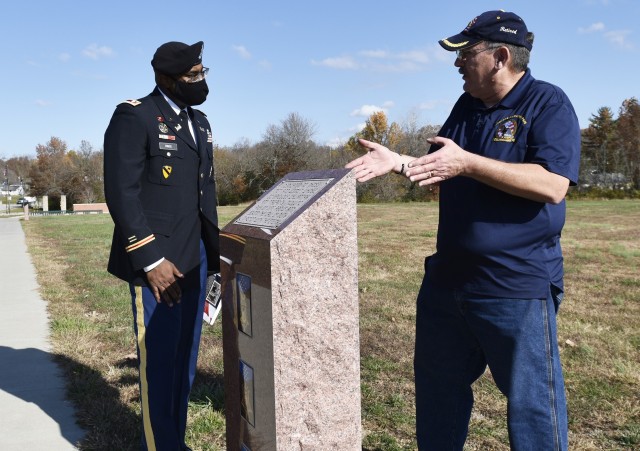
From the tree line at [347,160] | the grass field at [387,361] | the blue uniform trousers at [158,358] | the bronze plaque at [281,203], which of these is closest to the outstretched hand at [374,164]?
the bronze plaque at [281,203]

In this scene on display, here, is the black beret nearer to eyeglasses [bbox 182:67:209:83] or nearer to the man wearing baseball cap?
eyeglasses [bbox 182:67:209:83]

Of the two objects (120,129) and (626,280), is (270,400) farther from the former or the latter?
(626,280)

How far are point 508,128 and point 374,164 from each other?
54cm

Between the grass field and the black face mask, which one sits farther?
the grass field

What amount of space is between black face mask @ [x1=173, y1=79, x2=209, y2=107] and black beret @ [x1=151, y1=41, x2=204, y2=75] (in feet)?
0.26

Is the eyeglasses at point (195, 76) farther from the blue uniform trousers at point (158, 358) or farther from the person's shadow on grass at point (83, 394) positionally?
the person's shadow on grass at point (83, 394)

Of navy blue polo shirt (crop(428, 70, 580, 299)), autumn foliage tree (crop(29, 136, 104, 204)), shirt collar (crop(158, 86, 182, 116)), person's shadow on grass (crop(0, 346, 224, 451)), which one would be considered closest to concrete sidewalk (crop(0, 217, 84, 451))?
person's shadow on grass (crop(0, 346, 224, 451))

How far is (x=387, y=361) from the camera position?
16.5ft

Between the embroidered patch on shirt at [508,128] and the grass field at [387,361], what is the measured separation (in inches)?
76.9

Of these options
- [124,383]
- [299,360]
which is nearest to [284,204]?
[299,360]

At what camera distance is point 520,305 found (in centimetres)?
239

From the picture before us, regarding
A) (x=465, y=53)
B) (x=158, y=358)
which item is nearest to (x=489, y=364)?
(x=465, y=53)

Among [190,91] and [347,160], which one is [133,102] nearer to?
[190,91]

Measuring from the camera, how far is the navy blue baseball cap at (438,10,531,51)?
95.2 inches
